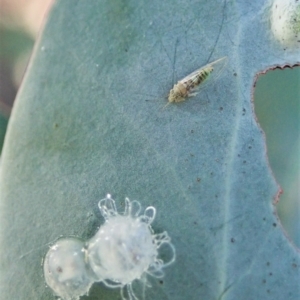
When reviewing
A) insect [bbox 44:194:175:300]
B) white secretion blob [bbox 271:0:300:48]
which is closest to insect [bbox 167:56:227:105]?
white secretion blob [bbox 271:0:300:48]

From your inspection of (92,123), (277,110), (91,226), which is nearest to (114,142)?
(92,123)

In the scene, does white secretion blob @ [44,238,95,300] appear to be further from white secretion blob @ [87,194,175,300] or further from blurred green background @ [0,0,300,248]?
blurred green background @ [0,0,300,248]

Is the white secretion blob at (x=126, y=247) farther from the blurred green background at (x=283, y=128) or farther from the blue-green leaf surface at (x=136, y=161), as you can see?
the blurred green background at (x=283, y=128)

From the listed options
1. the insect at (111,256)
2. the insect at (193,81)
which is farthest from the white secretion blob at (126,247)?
the insect at (193,81)

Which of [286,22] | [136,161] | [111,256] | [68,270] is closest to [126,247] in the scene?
[111,256]

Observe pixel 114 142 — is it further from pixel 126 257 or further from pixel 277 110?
pixel 277 110
